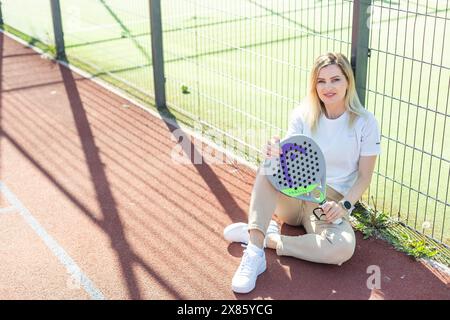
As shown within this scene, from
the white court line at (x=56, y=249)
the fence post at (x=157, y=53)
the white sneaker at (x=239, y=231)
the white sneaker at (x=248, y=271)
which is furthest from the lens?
the fence post at (x=157, y=53)

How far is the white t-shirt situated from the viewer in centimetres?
457

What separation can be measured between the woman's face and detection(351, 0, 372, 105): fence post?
1.55 feet

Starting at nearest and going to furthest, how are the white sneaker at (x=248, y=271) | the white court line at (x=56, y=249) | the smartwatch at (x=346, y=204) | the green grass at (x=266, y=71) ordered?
the white sneaker at (x=248, y=271) → the white court line at (x=56, y=249) → the smartwatch at (x=346, y=204) → the green grass at (x=266, y=71)

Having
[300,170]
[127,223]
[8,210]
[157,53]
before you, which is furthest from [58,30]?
[300,170]

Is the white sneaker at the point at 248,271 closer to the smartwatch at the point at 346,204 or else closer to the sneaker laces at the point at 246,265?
the sneaker laces at the point at 246,265

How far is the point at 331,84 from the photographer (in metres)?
4.53

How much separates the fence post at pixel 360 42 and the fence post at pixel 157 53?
271cm

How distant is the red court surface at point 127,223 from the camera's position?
4336 mm

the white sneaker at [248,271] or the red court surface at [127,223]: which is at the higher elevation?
the white sneaker at [248,271]

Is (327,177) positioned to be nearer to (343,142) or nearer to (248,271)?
(343,142)

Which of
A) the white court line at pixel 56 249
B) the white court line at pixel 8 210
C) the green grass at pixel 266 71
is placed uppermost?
the green grass at pixel 266 71

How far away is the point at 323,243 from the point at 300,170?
49 centimetres

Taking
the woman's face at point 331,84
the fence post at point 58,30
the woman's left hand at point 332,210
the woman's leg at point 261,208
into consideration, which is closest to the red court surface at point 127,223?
the woman's leg at point 261,208

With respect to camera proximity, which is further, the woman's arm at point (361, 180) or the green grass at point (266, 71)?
the green grass at point (266, 71)
